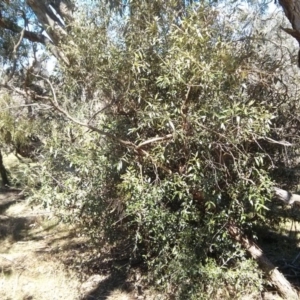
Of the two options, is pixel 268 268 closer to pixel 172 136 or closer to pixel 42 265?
pixel 172 136

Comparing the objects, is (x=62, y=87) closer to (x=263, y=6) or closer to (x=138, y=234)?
(x=138, y=234)

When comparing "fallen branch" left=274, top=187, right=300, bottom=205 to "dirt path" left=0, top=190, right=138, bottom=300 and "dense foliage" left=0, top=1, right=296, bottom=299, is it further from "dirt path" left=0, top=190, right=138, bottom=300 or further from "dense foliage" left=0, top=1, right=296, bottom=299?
"dirt path" left=0, top=190, right=138, bottom=300

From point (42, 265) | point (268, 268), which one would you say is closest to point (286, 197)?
point (268, 268)

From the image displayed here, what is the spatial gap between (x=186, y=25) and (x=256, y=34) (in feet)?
3.24

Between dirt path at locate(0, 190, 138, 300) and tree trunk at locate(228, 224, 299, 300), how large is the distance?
143cm

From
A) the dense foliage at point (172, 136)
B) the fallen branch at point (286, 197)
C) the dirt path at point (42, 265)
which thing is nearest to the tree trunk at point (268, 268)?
the dense foliage at point (172, 136)

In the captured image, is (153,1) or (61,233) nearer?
(153,1)

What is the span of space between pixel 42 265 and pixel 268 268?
325 centimetres

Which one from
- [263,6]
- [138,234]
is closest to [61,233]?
[138,234]

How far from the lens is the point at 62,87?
509cm

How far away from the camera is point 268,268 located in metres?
4.56

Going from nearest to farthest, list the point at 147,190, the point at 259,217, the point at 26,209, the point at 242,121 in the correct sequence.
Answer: the point at 242,121 < the point at 147,190 < the point at 259,217 < the point at 26,209

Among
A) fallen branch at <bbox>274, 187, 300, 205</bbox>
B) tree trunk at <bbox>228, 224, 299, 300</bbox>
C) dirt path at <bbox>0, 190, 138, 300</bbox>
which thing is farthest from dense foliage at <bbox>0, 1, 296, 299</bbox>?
dirt path at <bbox>0, 190, 138, 300</bbox>

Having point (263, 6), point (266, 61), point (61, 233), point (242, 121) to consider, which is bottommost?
point (61, 233)
